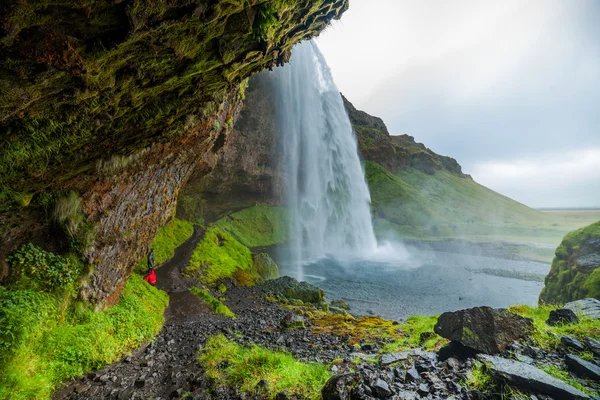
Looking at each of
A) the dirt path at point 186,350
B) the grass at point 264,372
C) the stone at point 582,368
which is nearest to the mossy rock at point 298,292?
the dirt path at point 186,350

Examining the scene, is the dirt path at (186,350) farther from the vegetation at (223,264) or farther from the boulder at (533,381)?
the boulder at (533,381)

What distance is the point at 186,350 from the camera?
763cm

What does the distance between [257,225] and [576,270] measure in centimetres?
3469

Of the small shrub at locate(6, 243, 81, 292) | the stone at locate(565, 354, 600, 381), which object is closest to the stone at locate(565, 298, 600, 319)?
the stone at locate(565, 354, 600, 381)

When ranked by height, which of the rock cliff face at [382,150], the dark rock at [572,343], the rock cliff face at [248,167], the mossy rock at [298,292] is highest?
the rock cliff face at [382,150]

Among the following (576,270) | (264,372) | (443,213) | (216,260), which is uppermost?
(443,213)

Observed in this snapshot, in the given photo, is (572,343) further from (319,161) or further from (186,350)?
(319,161)

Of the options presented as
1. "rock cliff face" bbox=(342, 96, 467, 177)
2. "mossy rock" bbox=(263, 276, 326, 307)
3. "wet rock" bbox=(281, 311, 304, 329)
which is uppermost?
"rock cliff face" bbox=(342, 96, 467, 177)

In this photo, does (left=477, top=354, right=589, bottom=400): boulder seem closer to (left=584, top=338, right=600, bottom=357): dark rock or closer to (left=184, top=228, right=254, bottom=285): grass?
(left=584, top=338, right=600, bottom=357): dark rock

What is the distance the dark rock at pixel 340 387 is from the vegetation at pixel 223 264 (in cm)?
1374

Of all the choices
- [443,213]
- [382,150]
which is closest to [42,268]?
[443,213]

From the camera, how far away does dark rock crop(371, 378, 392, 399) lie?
13.3 feet

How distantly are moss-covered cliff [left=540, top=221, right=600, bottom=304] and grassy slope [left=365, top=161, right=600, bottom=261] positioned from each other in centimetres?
3447

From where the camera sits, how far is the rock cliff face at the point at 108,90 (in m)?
2.71
